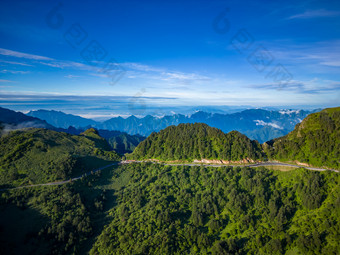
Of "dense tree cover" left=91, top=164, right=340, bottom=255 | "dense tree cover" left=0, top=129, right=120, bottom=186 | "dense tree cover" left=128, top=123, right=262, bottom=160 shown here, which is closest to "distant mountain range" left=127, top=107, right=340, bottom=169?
"dense tree cover" left=128, top=123, right=262, bottom=160

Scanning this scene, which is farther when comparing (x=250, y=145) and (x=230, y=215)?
(x=250, y=145)

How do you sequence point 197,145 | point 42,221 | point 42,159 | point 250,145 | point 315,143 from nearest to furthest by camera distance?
1. point 42,221
2. point 315,143
3. point 250,145
4. point 42,159
5. point 197,145

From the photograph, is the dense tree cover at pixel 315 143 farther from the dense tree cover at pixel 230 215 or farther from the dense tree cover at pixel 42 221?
the dense tree cover at pixel 42 221

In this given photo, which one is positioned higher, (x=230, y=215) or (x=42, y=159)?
(x=42, y=159)

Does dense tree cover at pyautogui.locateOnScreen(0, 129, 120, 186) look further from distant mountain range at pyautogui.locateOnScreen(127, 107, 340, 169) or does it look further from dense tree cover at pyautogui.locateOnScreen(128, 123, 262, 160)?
dense tree cover at pyautogui.locateOnScreen(128, 123, 262, 160)

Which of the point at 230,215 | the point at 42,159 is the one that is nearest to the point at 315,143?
the point at 230,215

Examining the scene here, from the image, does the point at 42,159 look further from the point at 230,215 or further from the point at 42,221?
the point at 230,215
